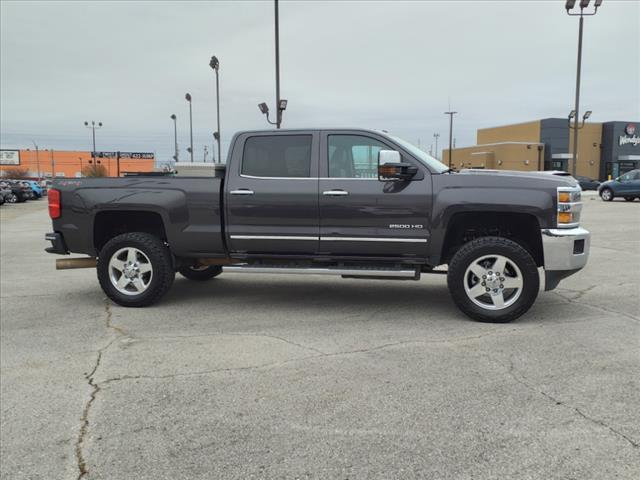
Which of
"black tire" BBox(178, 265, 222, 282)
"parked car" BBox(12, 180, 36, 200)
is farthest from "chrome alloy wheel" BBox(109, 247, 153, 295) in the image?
"parked car" BBox(12, 180, 36, 200)

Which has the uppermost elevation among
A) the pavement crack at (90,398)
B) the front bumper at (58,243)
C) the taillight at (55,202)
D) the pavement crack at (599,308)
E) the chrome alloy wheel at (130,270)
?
the taillight at (55,202)

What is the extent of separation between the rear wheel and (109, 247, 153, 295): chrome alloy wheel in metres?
26.3

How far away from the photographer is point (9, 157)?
390 feet

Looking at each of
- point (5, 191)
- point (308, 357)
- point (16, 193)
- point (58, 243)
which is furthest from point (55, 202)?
point (16, 193)

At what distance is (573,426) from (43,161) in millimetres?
136659

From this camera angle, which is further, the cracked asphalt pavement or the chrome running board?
the chrome running board

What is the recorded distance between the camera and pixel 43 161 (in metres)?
122

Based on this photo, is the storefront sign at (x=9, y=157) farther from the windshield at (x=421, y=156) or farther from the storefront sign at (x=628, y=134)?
the windshield at (x=421, y=156)

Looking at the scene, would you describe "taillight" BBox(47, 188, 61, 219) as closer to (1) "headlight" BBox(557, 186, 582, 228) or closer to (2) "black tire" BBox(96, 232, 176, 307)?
(2) "black tire" BBox(96, 232, 176, 307)

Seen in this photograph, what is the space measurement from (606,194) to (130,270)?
87.8 ft

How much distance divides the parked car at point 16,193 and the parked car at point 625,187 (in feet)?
116

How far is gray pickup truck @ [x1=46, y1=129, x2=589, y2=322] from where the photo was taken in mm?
5316

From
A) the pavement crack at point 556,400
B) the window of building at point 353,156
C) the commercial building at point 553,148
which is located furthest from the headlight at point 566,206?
the commercial building at point 553,148

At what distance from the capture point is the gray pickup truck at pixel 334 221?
209 inches
